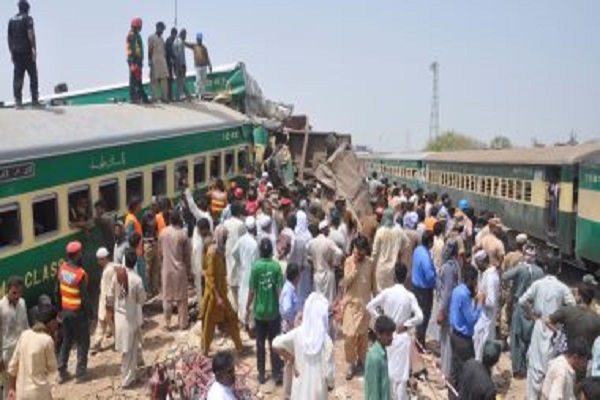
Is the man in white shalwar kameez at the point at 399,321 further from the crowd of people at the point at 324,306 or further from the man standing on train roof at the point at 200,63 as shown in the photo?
the man standing on train roof at the point at 200,63

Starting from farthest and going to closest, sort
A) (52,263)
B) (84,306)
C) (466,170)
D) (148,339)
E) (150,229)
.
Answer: (466,170) < (150,229) < (148,339) < (52,263) < (84,306)

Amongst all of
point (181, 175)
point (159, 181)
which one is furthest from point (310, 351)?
point (181, 175)

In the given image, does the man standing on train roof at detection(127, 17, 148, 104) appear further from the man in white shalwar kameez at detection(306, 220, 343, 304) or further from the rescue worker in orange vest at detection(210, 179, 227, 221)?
the man in white shalwar kameez at detection(306, 220, 343, 304)

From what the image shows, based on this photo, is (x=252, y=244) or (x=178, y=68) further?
(x=178, y=68)

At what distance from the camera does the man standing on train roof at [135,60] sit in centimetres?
1489

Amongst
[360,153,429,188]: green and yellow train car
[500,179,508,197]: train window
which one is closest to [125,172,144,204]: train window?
[500,179,508,197]: train window

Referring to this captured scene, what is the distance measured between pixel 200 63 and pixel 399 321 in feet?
42.1

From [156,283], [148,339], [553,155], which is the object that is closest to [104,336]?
[148,339]

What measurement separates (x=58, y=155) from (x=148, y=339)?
9.47 ft

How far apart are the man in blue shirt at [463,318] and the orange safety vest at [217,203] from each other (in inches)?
228

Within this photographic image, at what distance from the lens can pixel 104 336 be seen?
376 inches

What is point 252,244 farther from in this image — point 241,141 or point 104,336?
point 241,141

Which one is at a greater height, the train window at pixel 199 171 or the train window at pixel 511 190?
the train window at pixel 199 171

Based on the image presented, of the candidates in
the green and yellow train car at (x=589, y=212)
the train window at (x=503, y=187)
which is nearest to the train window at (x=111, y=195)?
the green and yellow train car at (x=589, y=212)
